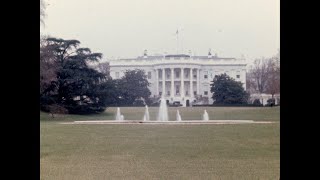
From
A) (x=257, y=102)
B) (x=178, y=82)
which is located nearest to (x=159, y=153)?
(x=257, y=102)

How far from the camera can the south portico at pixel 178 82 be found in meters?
30.8

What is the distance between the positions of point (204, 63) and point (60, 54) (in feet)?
34.5

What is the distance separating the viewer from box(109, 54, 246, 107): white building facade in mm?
28906

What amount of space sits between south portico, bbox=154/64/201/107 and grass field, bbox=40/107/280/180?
13894mm

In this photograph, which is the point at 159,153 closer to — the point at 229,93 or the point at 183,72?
the point at 229,93

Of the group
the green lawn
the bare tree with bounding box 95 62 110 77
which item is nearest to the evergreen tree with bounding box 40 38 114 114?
the green lawn

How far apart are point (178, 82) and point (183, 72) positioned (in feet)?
2.39

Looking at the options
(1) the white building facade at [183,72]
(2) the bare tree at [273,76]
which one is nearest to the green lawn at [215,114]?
(2) the bare tree at [273,76]

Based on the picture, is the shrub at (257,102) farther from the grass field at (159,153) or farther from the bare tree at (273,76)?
the grass field at (159,153)

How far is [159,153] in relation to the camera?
11125 millimetres
